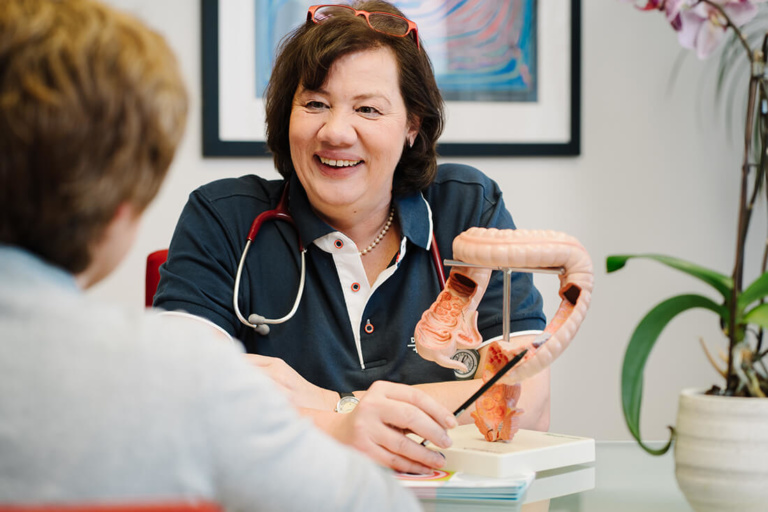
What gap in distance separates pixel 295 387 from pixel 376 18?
29.5 inches

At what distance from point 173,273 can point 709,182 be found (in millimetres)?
1774

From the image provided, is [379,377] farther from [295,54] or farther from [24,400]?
[24,400]

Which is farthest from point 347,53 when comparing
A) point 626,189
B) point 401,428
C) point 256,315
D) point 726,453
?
point 626,189

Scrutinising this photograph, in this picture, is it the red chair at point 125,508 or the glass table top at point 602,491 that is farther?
the glass table top at point 602,491

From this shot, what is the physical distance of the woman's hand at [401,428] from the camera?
106cm

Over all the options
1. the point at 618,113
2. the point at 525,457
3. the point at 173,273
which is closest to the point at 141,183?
the point at 525,457

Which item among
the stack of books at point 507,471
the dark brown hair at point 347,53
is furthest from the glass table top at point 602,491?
the dark brown hair at point 347,53

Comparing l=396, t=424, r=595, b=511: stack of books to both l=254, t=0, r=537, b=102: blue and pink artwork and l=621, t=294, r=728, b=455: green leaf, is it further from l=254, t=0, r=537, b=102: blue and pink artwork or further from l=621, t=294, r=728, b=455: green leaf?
l=254, t=0, r=537, b=102: blue and pink artwork

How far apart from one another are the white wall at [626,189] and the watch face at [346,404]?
127cm

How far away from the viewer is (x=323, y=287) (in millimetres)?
1588

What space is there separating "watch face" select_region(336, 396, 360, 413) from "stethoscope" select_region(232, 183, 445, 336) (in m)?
0.22

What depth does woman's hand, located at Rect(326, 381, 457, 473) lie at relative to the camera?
1.06m

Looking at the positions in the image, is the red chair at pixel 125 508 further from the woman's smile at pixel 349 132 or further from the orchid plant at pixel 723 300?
the woman's smile at pixel 349 132

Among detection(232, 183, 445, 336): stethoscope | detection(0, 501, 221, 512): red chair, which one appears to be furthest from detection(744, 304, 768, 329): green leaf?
detection(232, 183, 445, 336): stethoscope
